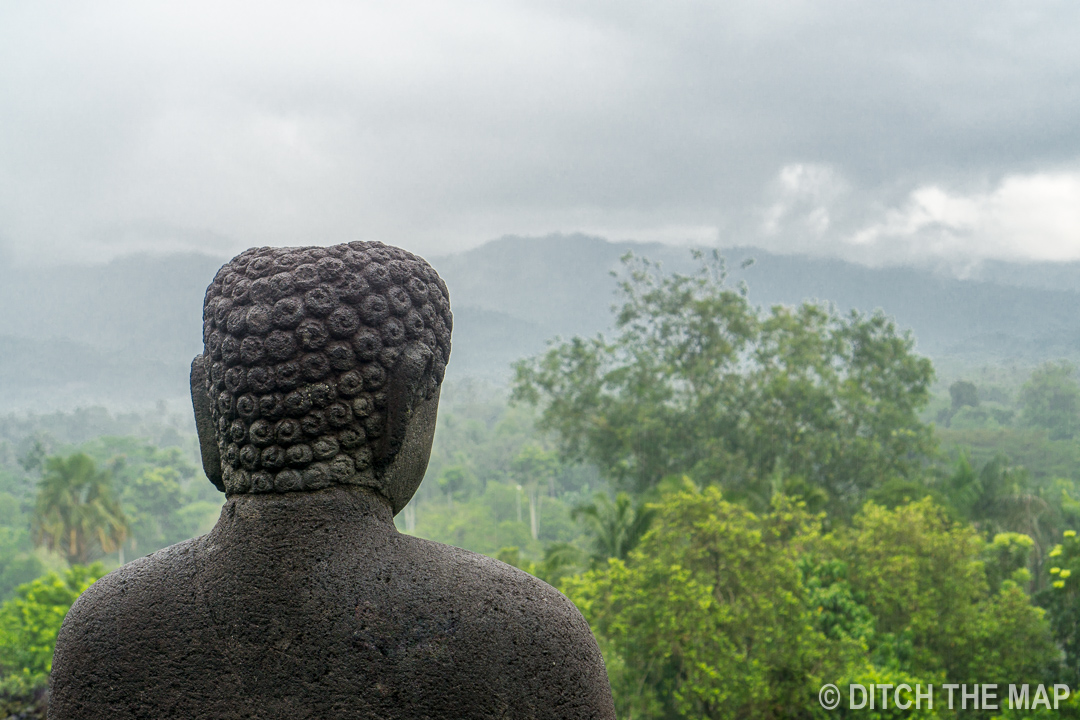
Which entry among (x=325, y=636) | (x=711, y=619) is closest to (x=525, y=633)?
(x=325, y=636)

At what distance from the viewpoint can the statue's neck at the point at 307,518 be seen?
262 centimetres

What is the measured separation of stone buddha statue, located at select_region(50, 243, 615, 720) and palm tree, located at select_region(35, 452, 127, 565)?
143 ft

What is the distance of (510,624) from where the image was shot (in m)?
2.53

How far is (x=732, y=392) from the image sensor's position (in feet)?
115

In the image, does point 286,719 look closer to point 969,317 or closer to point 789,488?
point 789,488

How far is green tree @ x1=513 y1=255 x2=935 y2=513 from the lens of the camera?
33438 mm

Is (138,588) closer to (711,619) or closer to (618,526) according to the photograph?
(711,619)

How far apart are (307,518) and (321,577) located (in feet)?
0.63

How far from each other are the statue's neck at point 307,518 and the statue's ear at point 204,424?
33 cm

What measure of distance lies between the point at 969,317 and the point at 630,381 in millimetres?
170108

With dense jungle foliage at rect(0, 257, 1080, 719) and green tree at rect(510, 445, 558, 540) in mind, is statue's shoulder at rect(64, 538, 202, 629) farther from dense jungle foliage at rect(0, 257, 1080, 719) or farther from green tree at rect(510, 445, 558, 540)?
green tree at rect(510, 445, 558, 540)

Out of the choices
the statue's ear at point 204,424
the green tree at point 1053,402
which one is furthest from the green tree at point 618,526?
the green tree at point 1053,402

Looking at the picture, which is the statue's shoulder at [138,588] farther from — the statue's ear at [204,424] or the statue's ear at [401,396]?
the statue's ear at [401,396]

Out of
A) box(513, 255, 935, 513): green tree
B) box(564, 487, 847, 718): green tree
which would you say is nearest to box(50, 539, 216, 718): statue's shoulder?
box(564, 487, 847, 718): green tree
